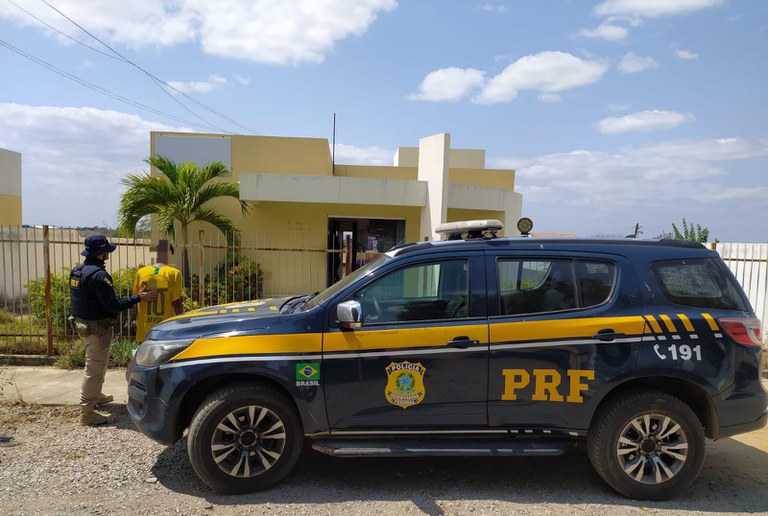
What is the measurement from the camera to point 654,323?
360 cm

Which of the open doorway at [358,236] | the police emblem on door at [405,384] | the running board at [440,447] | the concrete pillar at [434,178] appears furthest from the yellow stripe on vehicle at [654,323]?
the open doorway at [358,236]

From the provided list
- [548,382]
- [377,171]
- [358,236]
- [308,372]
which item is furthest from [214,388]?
[377,171]

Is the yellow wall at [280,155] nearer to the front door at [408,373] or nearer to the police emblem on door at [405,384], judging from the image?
the front door at [408,373]

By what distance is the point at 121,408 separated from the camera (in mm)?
5383

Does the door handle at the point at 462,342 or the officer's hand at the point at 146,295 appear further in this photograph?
the officer's hand at the point at 146,295

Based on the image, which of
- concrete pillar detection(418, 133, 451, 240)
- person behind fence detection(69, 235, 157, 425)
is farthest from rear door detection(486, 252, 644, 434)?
concrete pillar detection(418, 133, 451, 240)

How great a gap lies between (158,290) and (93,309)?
64 cm

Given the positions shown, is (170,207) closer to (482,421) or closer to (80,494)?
(80,494)

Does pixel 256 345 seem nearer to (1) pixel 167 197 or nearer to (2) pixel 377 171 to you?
(1) pixel 167 197

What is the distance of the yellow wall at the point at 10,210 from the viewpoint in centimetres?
1528

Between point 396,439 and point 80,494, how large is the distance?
235 cm

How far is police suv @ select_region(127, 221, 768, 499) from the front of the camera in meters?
3.55

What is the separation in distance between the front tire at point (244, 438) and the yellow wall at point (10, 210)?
15706mm

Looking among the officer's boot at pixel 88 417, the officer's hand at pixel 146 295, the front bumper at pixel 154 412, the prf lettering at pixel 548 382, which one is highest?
the officer's hand at pixel 146 295
